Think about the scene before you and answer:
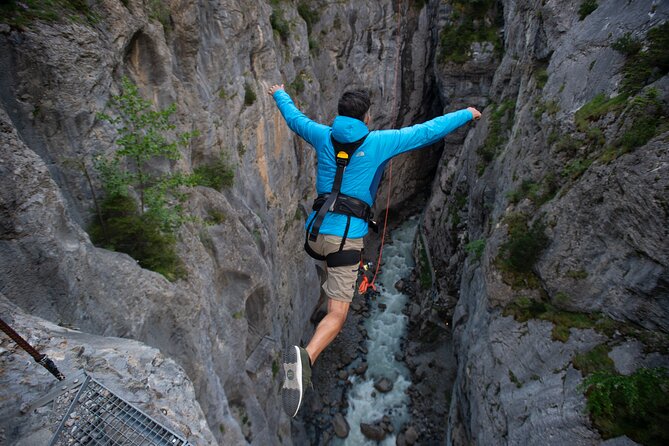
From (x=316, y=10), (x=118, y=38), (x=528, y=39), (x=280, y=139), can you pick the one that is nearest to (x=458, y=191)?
(x=528, y=39)

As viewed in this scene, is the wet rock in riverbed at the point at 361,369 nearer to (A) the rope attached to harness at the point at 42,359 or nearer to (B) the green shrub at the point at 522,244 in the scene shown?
(B) the green shrub at the point at 522,244

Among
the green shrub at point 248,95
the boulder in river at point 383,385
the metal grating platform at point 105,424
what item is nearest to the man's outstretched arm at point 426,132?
the metal grating platform at point 105,424

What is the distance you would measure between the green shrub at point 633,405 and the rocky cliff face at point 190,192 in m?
6.07

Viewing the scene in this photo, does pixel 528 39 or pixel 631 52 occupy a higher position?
pixel 528 39

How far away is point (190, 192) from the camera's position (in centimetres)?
812

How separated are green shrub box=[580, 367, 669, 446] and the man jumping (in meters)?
4.38

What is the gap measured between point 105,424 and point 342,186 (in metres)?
3.78

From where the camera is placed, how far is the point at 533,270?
28.1 feet

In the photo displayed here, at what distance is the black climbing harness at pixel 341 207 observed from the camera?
515 centimetres

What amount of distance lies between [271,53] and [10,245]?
11.7 m

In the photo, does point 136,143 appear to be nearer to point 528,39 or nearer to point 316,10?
point 528,39

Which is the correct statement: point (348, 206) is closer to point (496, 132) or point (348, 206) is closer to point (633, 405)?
point (633, 405)

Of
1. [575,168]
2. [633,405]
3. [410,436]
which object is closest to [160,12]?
[575,168]

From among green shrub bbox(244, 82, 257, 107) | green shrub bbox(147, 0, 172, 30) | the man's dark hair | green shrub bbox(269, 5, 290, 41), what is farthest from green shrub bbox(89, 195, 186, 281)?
green shrub bbox(269, 5, 290, 41)
